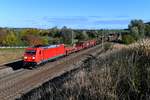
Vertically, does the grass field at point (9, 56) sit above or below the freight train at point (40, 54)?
below

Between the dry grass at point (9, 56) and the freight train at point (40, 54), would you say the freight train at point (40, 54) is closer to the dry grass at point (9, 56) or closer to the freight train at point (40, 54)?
the freight train at point (40, 54)

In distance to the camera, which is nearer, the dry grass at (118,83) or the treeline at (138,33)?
the dry grass at (118,83)

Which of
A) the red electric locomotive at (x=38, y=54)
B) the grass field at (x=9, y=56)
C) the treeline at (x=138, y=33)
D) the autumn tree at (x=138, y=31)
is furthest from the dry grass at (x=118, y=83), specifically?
the grass field at (x=9, y=56)

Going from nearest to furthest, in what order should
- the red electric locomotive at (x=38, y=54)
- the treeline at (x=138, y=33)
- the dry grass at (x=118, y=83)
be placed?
the dry grass at (x=118, y=83) < the treeline at (x=138, y=33) < the red electric locomotive at (x=38, y=54)

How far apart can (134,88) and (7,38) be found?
10735 centimetres

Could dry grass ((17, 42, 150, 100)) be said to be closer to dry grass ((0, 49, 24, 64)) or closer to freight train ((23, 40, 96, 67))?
freight train ((23, 40, 96, 67))

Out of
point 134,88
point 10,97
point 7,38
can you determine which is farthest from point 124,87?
point 7,38

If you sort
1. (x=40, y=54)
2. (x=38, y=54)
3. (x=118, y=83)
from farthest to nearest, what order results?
(x=40, y=54) → (x=38, y=54) → (x=118, y=83)

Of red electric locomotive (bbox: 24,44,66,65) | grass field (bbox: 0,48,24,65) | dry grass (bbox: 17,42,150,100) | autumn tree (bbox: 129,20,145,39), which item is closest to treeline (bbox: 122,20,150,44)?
autumn tree (bbox: 129,20,145,39)

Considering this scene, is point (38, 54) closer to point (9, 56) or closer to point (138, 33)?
point (9, 56)

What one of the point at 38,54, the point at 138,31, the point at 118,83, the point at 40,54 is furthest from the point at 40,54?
the point at 118,83

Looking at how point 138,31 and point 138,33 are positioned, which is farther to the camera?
point 138,31

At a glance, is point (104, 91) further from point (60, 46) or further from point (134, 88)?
point (60, 46)

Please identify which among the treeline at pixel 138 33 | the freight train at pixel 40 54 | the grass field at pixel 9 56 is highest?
the treeline at pixel 138 33
